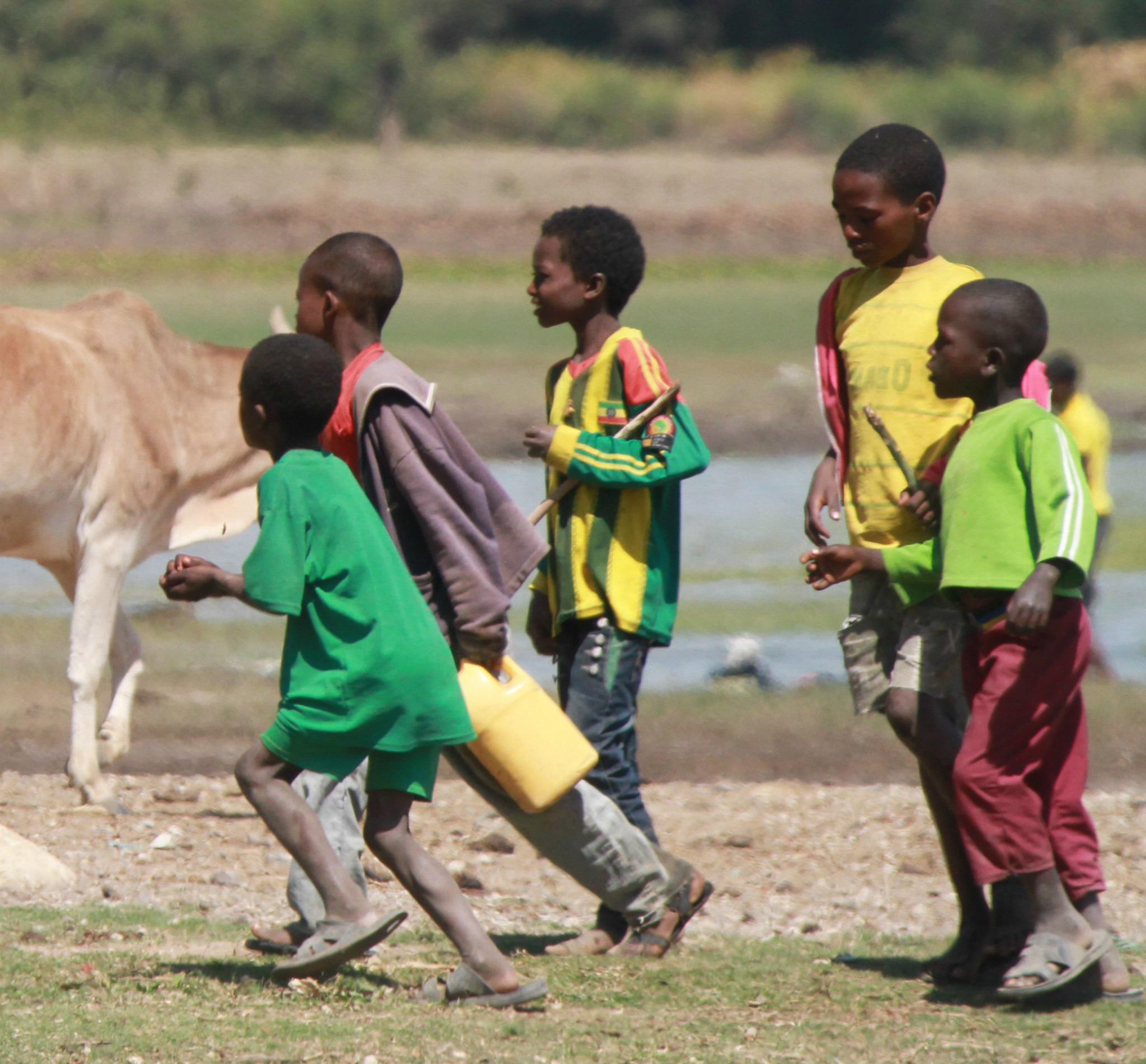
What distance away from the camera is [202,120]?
2903 cm

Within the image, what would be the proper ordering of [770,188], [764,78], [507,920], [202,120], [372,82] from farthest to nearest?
1. [764,78]
2. [372,82]
3. [770,188]
4. [202,120]
5. [507,920]

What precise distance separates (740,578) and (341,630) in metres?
7.65

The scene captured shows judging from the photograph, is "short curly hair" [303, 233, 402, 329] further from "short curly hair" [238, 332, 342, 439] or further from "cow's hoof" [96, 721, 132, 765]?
"cow's hoof" [96, 721, 132, 765]

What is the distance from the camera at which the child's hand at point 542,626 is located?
505 cm

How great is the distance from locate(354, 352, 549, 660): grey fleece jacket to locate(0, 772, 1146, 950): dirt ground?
99 cm

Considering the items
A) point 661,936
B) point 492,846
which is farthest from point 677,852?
point 661,936

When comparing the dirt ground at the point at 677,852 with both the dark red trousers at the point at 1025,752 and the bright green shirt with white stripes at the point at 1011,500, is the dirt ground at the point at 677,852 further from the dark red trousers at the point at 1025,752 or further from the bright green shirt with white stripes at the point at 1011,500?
the bright green shirt with white stripes at the point at 1011,500

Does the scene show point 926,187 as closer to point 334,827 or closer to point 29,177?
point 334,827

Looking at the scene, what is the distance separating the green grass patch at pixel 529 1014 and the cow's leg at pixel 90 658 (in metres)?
1.94

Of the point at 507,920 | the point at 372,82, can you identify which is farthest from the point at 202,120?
the point at 507,920

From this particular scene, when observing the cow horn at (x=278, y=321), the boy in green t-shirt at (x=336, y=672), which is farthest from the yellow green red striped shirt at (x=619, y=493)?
the cow horn at (x=278, y=321)

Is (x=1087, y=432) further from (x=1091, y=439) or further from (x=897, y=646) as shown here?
(x=897, y=646)

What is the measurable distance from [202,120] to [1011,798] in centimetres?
2629

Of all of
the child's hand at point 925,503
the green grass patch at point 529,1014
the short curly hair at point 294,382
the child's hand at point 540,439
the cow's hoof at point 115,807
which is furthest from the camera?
the cow's hoof at point 115,807
